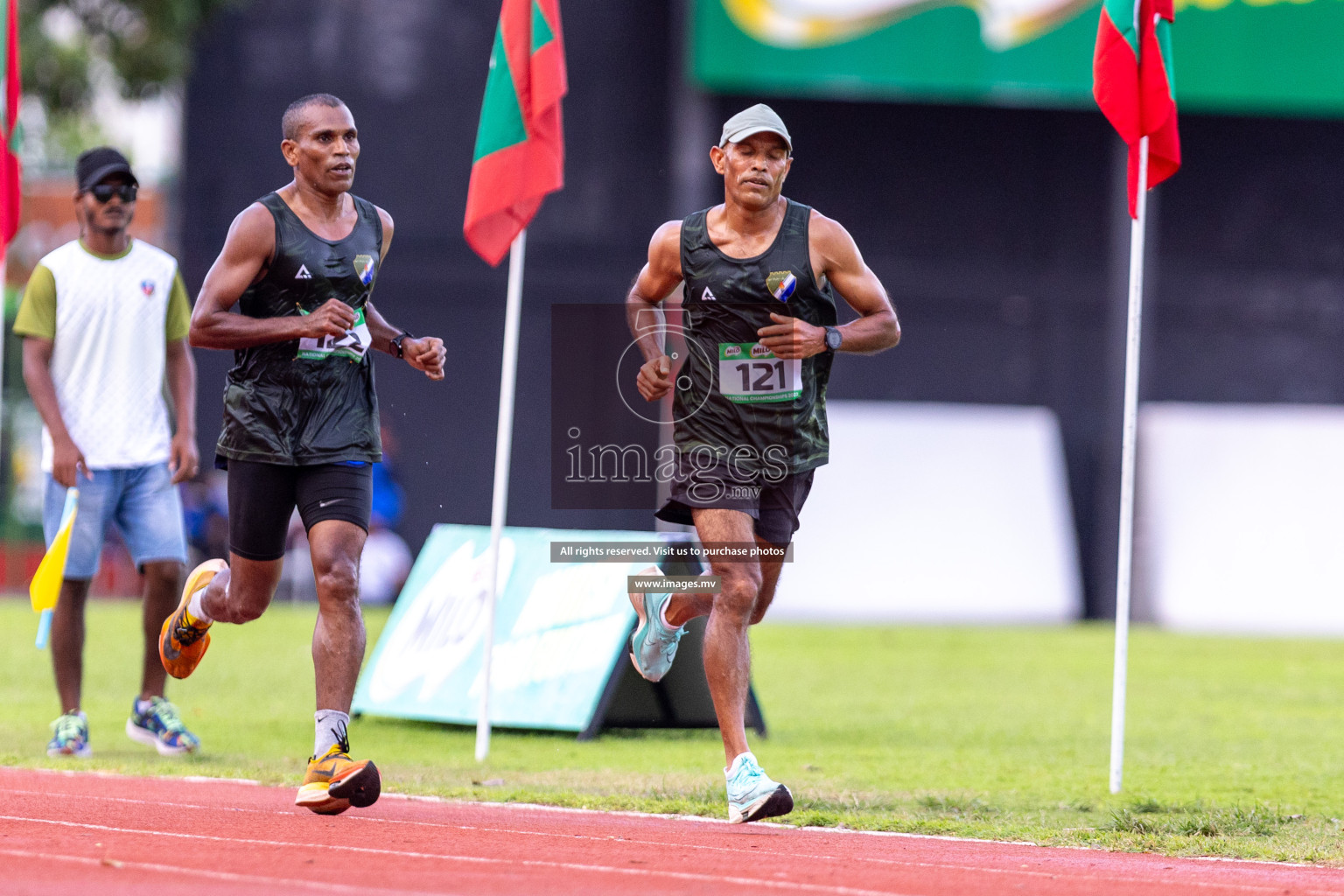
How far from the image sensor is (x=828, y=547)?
67.6 feet

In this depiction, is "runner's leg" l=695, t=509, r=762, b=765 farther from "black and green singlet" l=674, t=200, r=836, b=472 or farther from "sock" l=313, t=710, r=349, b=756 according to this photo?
"sock" l=313, t=710, r=349, b=756

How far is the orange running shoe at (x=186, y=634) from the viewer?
767 centimetres

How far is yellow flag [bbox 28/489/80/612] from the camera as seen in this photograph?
8391 millimetres

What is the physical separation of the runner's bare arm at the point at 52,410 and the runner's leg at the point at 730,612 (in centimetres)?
324

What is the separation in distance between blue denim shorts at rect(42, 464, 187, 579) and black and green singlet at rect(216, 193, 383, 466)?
2049 millimetres

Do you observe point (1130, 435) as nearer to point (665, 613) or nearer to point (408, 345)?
point (665, 613)

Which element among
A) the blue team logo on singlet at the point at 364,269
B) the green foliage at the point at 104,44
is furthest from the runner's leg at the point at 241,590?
the green foliage at the point at 104,44

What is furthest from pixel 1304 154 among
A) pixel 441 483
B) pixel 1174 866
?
pixel 1174 866

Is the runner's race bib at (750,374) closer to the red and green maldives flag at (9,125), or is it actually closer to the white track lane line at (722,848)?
the white track lane line at (722,848)

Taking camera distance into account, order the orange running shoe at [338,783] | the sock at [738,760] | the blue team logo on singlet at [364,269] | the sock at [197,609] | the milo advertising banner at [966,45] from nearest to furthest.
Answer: the orange running shoe at [338,783] < the sock at [738,760] < the blue team logo on singlet at [364,269] < the sock at [197,609] < the milo advertising banner at [966,45]

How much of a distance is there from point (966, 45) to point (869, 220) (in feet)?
10.2

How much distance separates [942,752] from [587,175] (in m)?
13.6

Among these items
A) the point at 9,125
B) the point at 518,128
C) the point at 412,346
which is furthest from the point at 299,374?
the point at 9,125

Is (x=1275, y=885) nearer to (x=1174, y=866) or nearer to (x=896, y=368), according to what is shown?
(x=1174, y=866)
